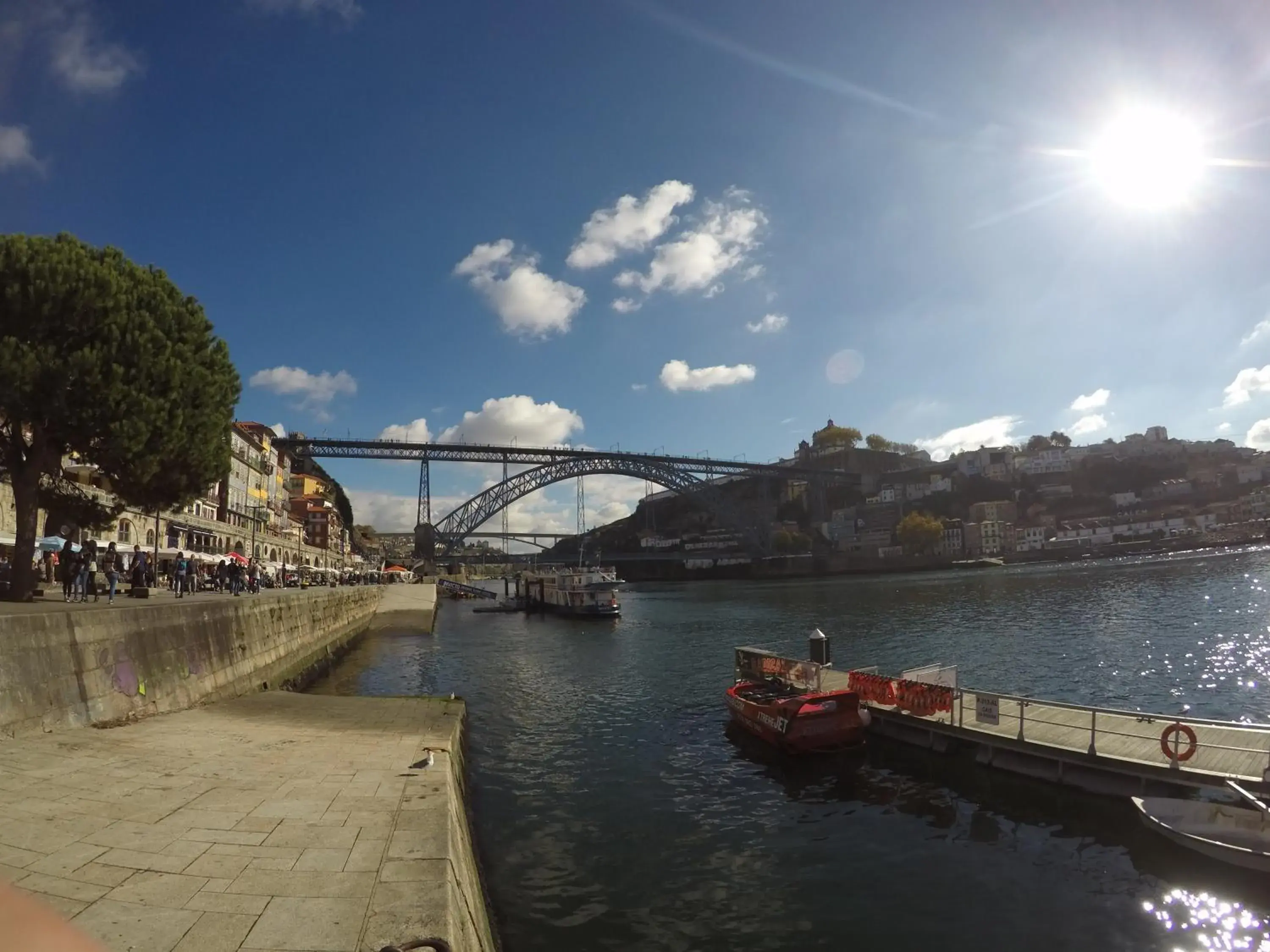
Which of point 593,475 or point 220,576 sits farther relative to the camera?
point 593,475

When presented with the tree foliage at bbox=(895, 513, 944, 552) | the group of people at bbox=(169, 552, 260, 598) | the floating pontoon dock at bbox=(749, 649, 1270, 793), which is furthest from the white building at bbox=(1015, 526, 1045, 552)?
the floating pontoon dock at bbox=(749, 649, 1270, 793)

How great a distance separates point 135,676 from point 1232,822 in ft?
46.4

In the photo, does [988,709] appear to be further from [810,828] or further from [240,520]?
[240,520]

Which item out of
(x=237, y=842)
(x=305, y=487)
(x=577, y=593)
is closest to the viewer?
(x=237, y=842)

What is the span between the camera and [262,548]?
179 feet

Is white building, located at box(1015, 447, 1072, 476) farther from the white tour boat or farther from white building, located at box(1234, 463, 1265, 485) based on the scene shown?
the white tour boat

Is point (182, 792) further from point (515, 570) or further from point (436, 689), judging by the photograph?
point (515, 570)

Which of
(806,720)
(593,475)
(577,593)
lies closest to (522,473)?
(593,475)

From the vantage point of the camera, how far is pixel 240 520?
55.4 meters

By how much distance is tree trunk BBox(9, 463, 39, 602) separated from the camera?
1440cm

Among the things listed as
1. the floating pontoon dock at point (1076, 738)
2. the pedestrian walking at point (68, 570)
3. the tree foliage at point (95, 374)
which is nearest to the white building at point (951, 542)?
the floating pontoon dock at point (1076, 738)

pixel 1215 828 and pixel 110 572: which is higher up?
pixel 110 572

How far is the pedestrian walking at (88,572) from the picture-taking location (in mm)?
16195

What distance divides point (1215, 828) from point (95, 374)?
18411mm
